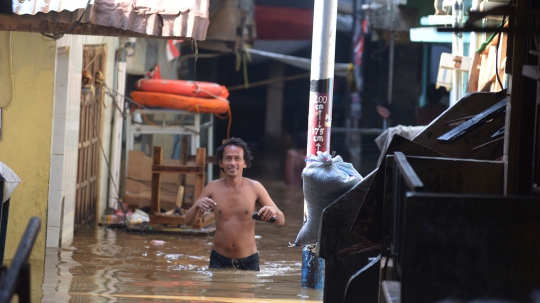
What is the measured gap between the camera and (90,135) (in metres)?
12.0

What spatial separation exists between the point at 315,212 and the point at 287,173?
1146 cm

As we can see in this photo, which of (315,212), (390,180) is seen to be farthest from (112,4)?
(390,180)

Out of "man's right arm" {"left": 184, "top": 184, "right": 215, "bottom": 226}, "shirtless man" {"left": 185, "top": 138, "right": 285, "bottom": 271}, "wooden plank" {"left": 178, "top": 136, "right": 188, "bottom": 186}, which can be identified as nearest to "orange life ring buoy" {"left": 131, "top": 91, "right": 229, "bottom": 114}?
"wooden plank" {"left": 178, "top": 136, "right": 188, "bottom": 186}

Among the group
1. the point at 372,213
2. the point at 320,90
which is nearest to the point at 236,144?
the point at 320,90

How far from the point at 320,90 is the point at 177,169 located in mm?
4325

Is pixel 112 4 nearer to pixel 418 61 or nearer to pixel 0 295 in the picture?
pixel 0 295

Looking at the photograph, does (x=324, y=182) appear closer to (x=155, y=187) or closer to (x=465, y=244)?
(x=465, y=244)

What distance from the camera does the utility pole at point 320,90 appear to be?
7891mm

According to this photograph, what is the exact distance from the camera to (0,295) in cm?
315

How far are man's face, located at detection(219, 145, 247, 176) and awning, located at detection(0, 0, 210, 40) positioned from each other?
122 centimetres

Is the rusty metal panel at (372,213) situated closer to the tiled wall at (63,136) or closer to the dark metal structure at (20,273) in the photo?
the dark metal structure at (20,273)

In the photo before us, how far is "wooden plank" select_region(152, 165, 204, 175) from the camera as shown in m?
11.7

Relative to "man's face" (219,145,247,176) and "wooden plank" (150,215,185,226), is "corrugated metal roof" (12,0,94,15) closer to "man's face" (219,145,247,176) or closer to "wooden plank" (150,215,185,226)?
"man's face" (219,145,247,176)

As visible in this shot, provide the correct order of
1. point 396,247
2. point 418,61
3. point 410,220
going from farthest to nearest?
point 418,61, point 396,247, point 410,220
